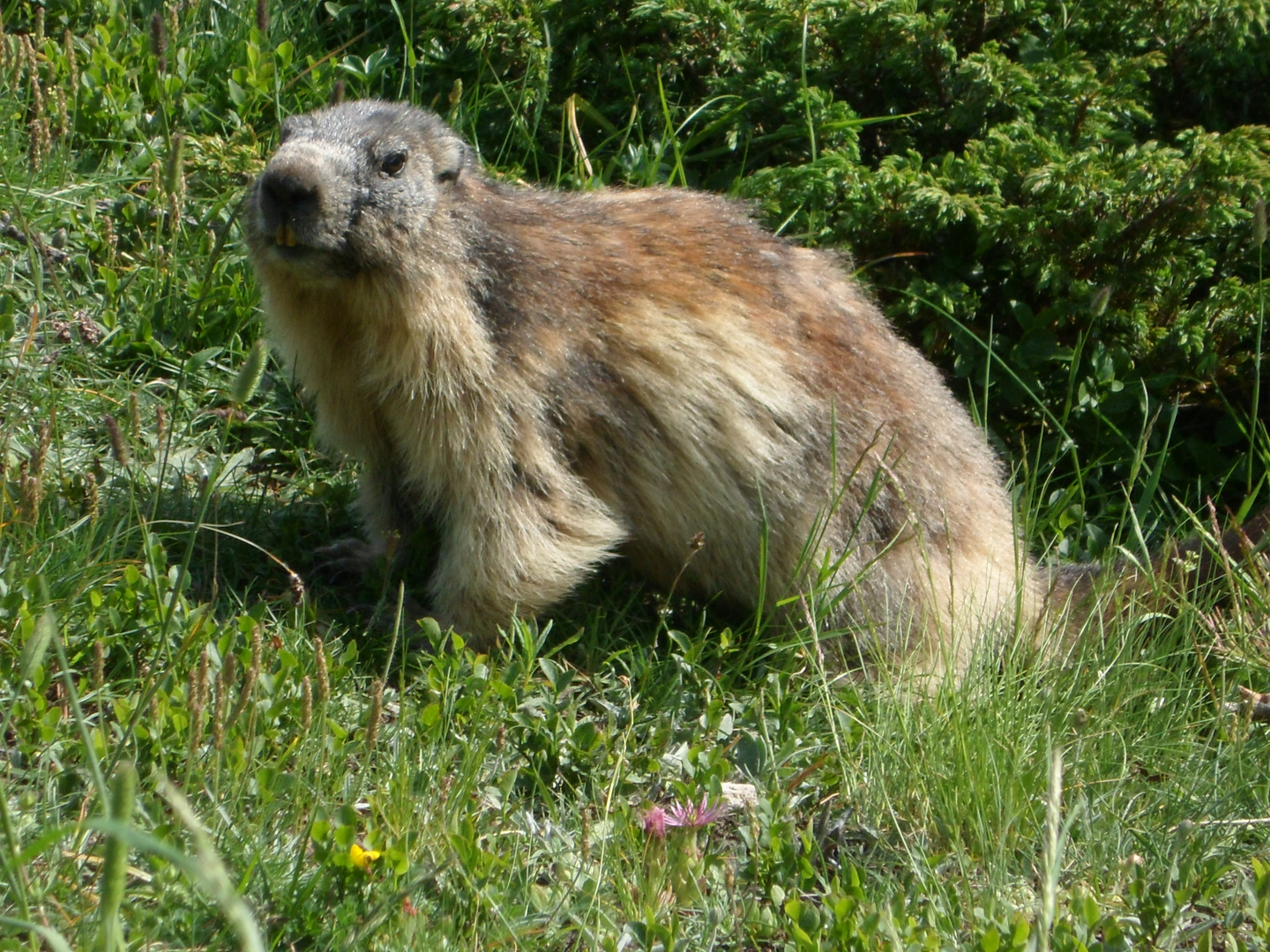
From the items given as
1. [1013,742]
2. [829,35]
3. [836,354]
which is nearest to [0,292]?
[836,354]

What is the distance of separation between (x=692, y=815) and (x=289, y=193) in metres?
2.31

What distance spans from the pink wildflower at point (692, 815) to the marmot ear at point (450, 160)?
2286 mm

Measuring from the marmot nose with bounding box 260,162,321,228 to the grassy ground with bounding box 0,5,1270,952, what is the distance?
0.42 metres

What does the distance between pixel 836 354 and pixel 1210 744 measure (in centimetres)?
185

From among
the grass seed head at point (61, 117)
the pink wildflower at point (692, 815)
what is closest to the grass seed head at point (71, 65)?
the grass seed head at point (61, 117)

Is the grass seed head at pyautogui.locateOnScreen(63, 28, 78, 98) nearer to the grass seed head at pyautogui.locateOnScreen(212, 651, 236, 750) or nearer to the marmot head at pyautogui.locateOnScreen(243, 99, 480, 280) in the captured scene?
the marmot head at pyautogui.locateOnScreen(243, 99, 480, 280)

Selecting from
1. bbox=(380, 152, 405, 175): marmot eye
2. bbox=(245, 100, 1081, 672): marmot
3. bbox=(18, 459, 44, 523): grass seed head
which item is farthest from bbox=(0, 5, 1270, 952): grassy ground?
bbox=(380, 152, 405, 175): marmot eye

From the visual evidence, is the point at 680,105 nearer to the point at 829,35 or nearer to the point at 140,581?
the point at 829,35

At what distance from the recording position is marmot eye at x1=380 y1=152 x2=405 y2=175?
4.53 metres

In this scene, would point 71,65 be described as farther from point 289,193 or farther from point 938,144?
point 938,144

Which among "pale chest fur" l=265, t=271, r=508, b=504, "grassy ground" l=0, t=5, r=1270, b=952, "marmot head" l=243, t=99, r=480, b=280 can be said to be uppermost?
"marmot head" l=243, t=99, r=480, b=280

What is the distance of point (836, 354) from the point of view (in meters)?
5.03

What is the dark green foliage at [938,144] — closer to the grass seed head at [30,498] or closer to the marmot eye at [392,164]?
the marmot eye at [392,164]

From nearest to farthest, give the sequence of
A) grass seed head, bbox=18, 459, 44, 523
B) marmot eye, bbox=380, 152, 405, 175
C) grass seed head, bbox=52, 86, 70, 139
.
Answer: grass seed head, bbox=18, 459, 44, 523 → marmot eye, bbox=380, 152, 405, 175 → grass seed head, bbox=52, 86, 70, 139
